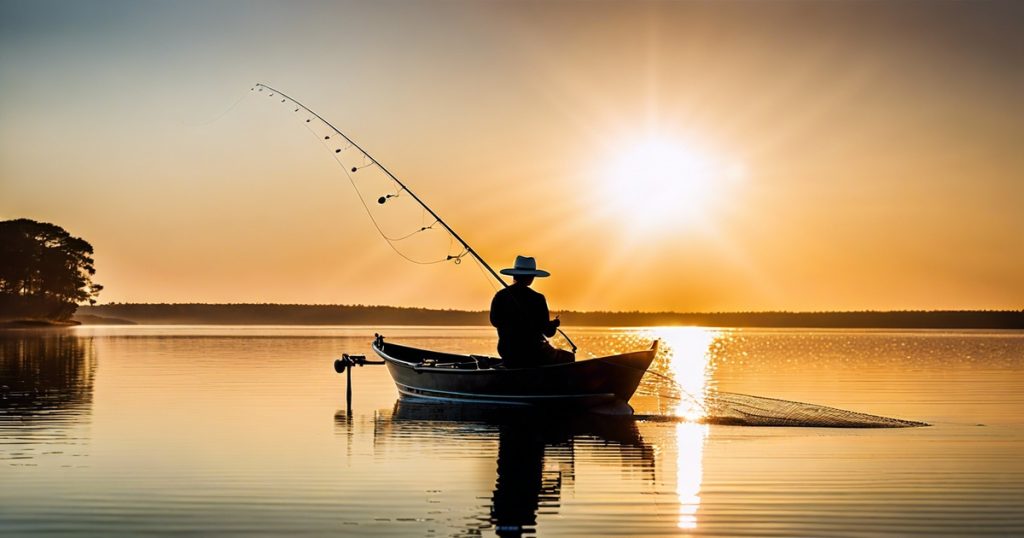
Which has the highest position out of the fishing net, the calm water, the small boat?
the small boat

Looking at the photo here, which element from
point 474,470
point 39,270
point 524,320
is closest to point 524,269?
point 524,320

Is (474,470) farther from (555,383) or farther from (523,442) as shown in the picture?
(555,383)

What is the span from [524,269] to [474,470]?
782 cm

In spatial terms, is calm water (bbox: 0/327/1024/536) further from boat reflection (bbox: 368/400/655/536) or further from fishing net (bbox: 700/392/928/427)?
fishing net (bbox: 700/392/928/427)

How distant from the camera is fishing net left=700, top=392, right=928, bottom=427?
22.1 metres

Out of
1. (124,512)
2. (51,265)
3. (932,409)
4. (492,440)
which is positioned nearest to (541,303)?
(492,440)

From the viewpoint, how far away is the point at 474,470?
15703 millimetres

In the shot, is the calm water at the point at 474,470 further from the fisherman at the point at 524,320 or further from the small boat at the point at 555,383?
the fisherman at the point at 524,320

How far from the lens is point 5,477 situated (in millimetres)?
14781

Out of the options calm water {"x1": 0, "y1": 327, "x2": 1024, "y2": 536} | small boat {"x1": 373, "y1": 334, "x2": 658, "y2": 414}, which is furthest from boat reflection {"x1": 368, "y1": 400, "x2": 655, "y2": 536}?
small boat {"x1": 373, "y1": 334, "x2": 658, "y2": 414}

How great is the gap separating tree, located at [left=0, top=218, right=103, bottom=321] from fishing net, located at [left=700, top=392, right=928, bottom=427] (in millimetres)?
106884

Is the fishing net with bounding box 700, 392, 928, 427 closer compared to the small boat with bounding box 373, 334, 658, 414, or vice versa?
the fishing net with bounding box 700, 392, 928, 427

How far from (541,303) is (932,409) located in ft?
32.4

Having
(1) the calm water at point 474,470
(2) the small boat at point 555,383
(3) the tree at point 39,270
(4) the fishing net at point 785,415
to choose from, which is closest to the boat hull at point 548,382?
(2) the small boat at point 555,383
